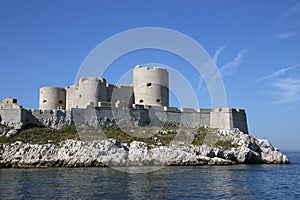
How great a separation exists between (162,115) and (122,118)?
4727 millimetres

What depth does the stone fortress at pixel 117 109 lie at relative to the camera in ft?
115

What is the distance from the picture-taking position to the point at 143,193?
17.1m

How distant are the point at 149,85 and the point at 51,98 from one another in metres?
10.5

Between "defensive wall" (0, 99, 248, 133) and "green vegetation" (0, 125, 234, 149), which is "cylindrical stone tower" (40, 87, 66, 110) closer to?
"defensive wall" (0, 99, 248, 133)

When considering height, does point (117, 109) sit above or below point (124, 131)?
above

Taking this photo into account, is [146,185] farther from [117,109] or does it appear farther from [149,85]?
[149,85]

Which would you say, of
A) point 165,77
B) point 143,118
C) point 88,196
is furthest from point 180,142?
point 88,196

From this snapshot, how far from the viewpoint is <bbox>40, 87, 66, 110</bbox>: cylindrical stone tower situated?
40.0 metres

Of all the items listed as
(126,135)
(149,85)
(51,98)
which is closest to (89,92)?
(51,98)

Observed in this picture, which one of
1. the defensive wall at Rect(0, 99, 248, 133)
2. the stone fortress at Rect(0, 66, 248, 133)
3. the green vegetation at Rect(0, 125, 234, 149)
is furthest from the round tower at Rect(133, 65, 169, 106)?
the green vegetation at Rect(0, 125, 234, 149)

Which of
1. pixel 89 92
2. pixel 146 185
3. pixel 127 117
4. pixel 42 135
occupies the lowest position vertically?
pixel 146 185

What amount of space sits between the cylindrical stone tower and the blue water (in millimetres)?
16193

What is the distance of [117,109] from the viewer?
37.4 meters

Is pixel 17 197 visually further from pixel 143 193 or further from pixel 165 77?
pixel 165 77
